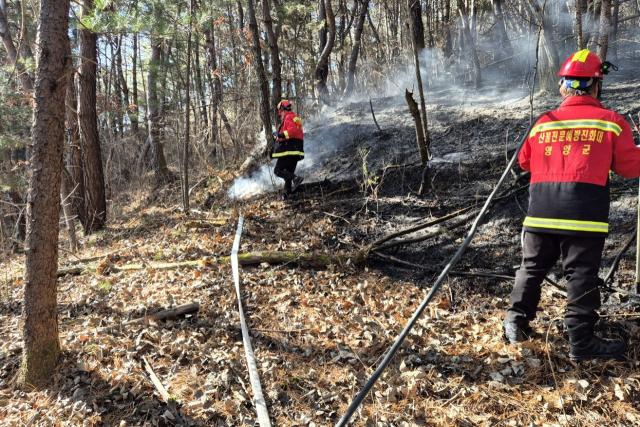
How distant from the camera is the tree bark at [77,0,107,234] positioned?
861 cm

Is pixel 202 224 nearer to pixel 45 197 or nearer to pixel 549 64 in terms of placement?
pixel 45 197

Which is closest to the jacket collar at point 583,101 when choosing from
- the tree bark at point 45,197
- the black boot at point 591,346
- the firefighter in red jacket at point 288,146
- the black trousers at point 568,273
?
the black trousers at point 568,273

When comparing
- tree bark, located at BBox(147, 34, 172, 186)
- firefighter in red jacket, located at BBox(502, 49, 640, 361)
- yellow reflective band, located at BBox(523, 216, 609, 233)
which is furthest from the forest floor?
tree bark, located at BBox(147, 34, 172, 186)

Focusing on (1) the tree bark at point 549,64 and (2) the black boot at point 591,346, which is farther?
(1) the tree bark at point 549,64

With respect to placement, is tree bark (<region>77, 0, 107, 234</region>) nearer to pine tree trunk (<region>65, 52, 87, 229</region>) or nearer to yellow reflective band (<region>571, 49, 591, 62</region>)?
pine tree trunk (<region>65, 52, 87, 229</region>)

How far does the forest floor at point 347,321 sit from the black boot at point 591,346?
8 centimetres

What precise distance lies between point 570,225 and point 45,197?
417cm

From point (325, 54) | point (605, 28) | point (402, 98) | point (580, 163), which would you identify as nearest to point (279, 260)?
point (580, 163)

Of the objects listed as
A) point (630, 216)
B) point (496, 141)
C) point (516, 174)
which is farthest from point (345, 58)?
point (630, 216)

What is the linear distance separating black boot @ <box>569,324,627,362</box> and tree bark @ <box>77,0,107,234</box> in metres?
9.77

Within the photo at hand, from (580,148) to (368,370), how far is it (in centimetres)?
241

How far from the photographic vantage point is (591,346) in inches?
112

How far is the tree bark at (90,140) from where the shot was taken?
861 centimetres

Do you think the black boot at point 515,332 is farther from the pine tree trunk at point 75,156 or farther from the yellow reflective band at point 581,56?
the pine tree trunk at point 75,156
